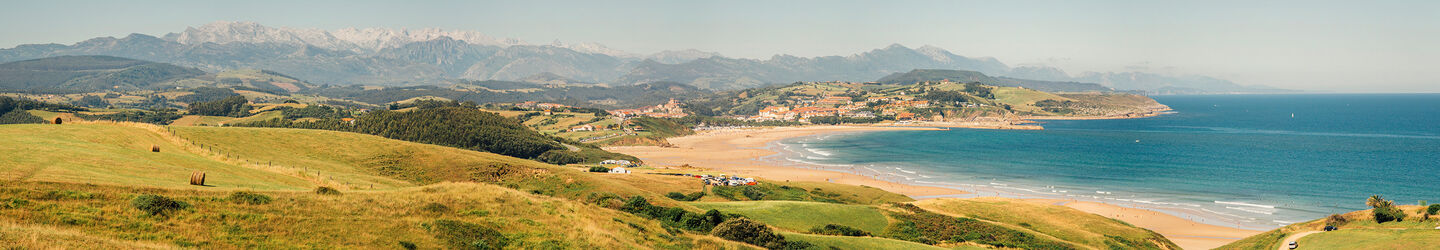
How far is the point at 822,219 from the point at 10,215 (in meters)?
40.1

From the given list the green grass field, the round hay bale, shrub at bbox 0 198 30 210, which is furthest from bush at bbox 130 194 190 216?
the green grass field

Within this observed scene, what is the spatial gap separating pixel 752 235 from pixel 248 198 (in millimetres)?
21198

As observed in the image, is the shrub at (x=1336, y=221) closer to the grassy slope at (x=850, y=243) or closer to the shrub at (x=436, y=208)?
the grassy slope at (x=850, y=243)

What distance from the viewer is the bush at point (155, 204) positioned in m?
21.2

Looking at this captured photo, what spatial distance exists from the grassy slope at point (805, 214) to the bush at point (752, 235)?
9905 millimetres

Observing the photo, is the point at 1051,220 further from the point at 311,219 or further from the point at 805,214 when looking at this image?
the point at 311,219

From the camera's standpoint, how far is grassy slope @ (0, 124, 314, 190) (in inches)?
1048

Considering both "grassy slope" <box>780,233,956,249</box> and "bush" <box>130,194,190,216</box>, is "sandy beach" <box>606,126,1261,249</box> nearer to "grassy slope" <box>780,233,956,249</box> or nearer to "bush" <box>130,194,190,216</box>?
"grassy slope" <box>780,233,956,249</box>

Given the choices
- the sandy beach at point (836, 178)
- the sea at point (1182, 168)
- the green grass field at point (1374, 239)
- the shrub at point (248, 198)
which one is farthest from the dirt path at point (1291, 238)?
the shrub at point (248, 198)

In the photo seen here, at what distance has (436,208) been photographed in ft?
90.7

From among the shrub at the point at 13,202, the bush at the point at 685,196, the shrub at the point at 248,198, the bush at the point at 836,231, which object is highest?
the shrub at the point at 13,202

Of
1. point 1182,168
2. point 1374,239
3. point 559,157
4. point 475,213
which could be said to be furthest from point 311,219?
point 1182,168

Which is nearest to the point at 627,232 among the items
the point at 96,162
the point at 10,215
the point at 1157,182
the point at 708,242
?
the point at 708,242

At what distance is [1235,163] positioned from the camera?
12556cm
